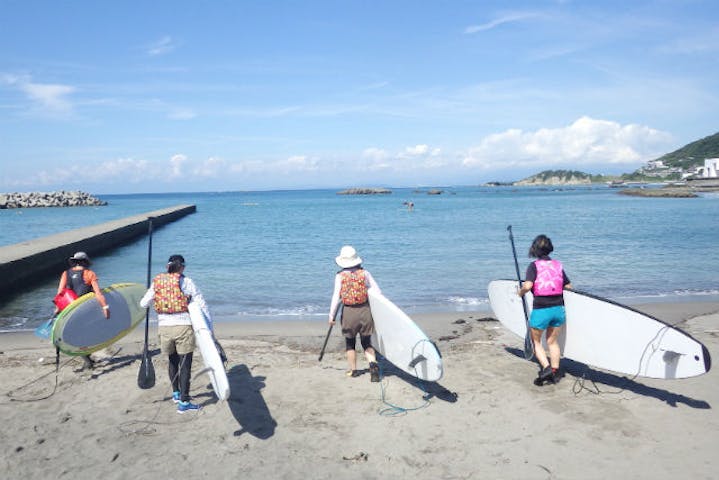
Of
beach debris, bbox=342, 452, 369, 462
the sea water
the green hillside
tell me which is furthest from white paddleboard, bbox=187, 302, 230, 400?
the green hillside

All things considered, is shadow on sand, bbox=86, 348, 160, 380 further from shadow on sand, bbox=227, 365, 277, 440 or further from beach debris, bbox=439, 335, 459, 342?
beach debris, bbox=439, 335, 459, 342

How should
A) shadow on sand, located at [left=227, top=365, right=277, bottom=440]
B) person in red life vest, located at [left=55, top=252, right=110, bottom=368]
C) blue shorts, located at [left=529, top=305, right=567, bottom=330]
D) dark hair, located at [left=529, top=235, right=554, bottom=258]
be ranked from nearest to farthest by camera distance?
1. shadow on sand, located at [left=227, top=365, right=277, bottom=440]
2. dark hair, located at [left=529, top=235, right=554, bottom=258]
3. blue shorts, located at [left=529, top=305, right=567, bottom=330]
4. person in red life vest, located at [left=55, top=252, right=110, bottom=368]

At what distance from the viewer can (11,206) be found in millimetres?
78062

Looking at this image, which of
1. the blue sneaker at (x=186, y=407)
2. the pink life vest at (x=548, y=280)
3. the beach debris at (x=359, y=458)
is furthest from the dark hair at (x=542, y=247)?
the blue sneaker at (x=186, y=407)

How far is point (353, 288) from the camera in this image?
6086 mm

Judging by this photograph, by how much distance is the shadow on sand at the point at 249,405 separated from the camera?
16.9 feet

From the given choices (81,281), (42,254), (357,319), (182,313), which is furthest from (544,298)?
(42,254)

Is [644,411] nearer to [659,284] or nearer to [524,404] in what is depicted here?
[524,404]

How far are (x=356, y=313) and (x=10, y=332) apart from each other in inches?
300

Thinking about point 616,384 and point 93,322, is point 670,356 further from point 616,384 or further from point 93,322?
point 93,322

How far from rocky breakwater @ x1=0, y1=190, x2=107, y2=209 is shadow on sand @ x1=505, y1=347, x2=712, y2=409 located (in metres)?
88.4

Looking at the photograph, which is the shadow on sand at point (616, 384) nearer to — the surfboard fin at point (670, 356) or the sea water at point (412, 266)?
the surfboard fin at point (670, 356)

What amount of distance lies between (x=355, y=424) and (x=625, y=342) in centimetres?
318

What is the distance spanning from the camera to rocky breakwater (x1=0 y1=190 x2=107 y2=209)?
78.1 m
